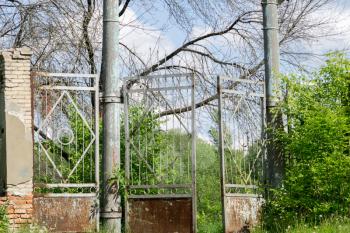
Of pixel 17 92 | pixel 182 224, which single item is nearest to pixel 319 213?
pixel 182 224

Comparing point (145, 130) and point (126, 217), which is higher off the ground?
point (145, 130)

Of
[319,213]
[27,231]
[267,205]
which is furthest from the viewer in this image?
[267,205]

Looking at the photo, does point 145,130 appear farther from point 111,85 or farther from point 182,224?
point 182,224

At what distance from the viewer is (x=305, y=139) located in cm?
1207

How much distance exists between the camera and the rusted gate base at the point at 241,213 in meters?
12.2

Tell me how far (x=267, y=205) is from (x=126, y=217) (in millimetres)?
2433

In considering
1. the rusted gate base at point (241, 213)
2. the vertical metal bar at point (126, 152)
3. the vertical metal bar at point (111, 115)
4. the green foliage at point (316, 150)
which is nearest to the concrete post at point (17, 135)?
the vertical metal bar at point (111, 115)

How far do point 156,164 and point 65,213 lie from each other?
5.65ft

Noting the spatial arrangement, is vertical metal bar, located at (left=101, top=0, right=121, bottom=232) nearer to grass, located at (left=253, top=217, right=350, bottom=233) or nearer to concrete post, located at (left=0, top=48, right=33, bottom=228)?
concrete post, located at (left=0, top=48, right=33, bottom=228)

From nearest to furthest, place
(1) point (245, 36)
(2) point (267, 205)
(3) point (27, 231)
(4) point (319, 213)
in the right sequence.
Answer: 1. (3) point (27, 231)
2. (4) point (319, 213)
3. (2) point (267, 205)
4. (1) point (245, 36)

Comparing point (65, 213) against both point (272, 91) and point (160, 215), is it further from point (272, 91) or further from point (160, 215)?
point (272, 91)

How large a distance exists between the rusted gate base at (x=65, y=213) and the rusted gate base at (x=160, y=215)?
26.5 inches

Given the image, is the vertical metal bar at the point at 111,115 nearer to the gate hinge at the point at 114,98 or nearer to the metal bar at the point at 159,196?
the gate hinge at the point at 114,98

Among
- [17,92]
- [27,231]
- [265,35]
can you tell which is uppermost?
[265,35]
